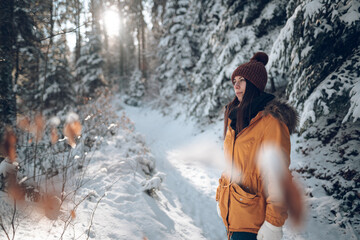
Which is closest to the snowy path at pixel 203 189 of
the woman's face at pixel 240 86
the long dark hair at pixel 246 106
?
the long dark hair at pixel 246 106

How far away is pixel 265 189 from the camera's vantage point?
1.60 m

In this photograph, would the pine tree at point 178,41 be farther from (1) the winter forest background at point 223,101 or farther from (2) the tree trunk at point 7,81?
(2) the tree trunk at point 7,81

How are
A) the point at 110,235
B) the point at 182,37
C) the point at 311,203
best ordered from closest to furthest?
the point at 110,235
the point at 311,203
the point at 182,37

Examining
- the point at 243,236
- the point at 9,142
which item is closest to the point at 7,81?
the point at 9,142

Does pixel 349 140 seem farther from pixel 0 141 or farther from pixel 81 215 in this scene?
pixel 0 141

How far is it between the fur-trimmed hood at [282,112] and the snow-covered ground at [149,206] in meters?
1.95

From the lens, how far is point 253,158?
163 centimetres

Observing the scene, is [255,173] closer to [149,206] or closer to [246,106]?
[246,106]

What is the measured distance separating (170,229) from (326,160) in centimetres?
355

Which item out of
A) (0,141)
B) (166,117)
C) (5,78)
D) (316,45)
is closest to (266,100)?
(316,45)

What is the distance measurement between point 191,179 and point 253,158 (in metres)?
4.85

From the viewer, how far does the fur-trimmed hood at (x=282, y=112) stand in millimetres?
1537

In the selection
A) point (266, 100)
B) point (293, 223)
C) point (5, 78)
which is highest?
point (266, 100)

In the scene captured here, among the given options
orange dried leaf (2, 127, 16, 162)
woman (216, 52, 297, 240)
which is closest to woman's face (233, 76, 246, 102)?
woman (216, 52, 297, 240)
